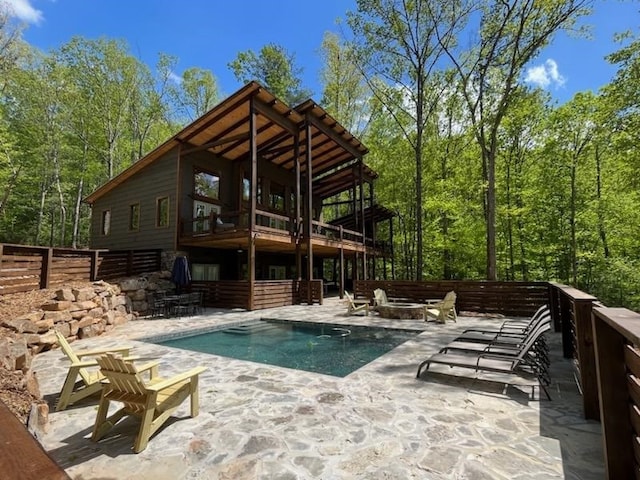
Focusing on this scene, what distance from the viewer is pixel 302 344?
7328 millimetres

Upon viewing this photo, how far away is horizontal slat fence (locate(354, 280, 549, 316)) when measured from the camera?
393 inches

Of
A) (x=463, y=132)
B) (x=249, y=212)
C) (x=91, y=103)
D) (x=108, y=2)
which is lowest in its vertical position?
(x=249, y=212)

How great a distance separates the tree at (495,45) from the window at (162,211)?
45.1 ft

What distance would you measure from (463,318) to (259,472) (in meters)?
8.96

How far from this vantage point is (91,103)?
20766mm

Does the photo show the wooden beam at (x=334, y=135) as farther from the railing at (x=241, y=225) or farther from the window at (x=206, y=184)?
the window at (x=206, y=184)

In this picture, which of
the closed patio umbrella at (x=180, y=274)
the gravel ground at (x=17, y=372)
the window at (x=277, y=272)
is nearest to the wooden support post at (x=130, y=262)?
the closed patio umbrella at (x=180, y=274)

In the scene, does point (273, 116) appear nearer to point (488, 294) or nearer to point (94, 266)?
point (94, 266)

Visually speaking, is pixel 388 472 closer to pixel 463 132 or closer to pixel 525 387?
pixel 525 387

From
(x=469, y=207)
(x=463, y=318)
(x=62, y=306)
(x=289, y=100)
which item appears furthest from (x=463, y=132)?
(x=62, y=306)

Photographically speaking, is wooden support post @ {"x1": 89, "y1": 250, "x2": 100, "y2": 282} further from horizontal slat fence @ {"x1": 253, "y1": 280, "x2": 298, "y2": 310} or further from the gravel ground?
horizontal slat fence @ {"x1": 253, "y1": 280, "x2": 298, "y2": 310}

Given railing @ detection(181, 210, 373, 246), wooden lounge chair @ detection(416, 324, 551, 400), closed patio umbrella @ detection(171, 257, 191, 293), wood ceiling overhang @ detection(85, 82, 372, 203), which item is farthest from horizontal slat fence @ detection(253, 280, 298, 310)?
wooden lounge chair @ detection(416, 324, 551, 400)

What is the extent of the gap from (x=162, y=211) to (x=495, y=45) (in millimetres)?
16227

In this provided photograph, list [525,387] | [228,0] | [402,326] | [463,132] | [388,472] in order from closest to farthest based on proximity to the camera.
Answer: [388,472], [525,387], [402,326], [228,0], [463,132]
